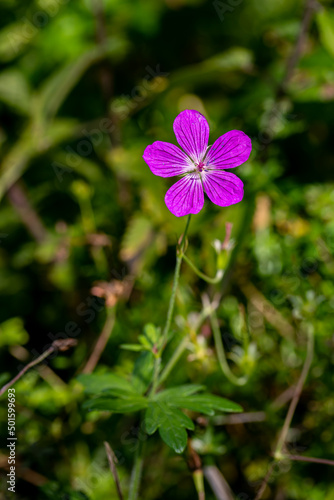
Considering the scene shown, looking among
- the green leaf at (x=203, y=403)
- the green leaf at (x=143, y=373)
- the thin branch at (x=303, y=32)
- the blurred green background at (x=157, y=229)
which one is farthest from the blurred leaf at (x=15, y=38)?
the green leaf at (x=203, y=403)

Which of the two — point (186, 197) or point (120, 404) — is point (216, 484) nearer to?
point (120, 404)

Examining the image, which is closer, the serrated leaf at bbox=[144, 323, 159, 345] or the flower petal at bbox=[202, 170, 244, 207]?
the flower petal at bbox=[202, 170, 244, 207]

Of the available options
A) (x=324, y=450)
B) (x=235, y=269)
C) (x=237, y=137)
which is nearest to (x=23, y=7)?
(x=235, y=269)

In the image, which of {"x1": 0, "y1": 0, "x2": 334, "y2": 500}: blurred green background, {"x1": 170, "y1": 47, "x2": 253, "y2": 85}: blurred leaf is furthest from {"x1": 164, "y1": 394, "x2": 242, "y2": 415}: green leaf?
{"x1": 170, "y1": 47, "x2": 253, "y2": 85}: blurred leaf

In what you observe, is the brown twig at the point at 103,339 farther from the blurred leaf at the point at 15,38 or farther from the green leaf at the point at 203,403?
the blurred leaf at the point at 15,38

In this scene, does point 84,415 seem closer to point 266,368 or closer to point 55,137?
point 266,368

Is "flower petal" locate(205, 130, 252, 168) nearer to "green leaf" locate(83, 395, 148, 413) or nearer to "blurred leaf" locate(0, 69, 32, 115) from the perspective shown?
"green leaf" locate(83, 395, 148, 413)
